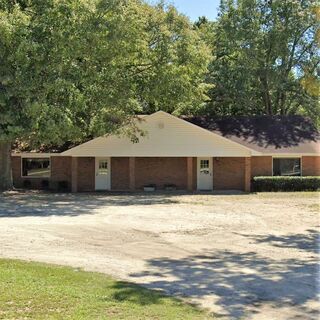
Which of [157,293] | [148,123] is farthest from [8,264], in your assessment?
[148,123]

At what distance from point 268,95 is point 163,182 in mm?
14885

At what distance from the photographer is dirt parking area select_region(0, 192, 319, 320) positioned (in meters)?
7.99

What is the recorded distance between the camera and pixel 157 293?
7836mm

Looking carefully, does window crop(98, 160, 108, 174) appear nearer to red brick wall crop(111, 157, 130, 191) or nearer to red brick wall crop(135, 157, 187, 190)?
red brick wall crop(111, 157, 130, 191)

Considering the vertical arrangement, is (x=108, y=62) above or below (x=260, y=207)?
above

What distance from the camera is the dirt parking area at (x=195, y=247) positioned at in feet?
26.2

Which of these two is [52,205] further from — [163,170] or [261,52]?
[261,52]

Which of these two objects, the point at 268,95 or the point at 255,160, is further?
the point at 268,95

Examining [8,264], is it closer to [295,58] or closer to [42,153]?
[42,153]

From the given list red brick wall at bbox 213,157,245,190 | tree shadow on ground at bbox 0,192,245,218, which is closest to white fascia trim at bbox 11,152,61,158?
tree shadow on ground at bbox 0,192,245,218

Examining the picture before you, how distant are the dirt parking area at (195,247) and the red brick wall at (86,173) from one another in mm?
10284

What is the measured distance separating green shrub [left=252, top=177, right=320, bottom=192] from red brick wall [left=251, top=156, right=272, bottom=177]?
5.95ft

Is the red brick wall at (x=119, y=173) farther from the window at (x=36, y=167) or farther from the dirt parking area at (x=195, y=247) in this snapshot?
the dirt parking area at (x=195, y=247)

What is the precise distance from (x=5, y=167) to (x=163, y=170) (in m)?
10.0
